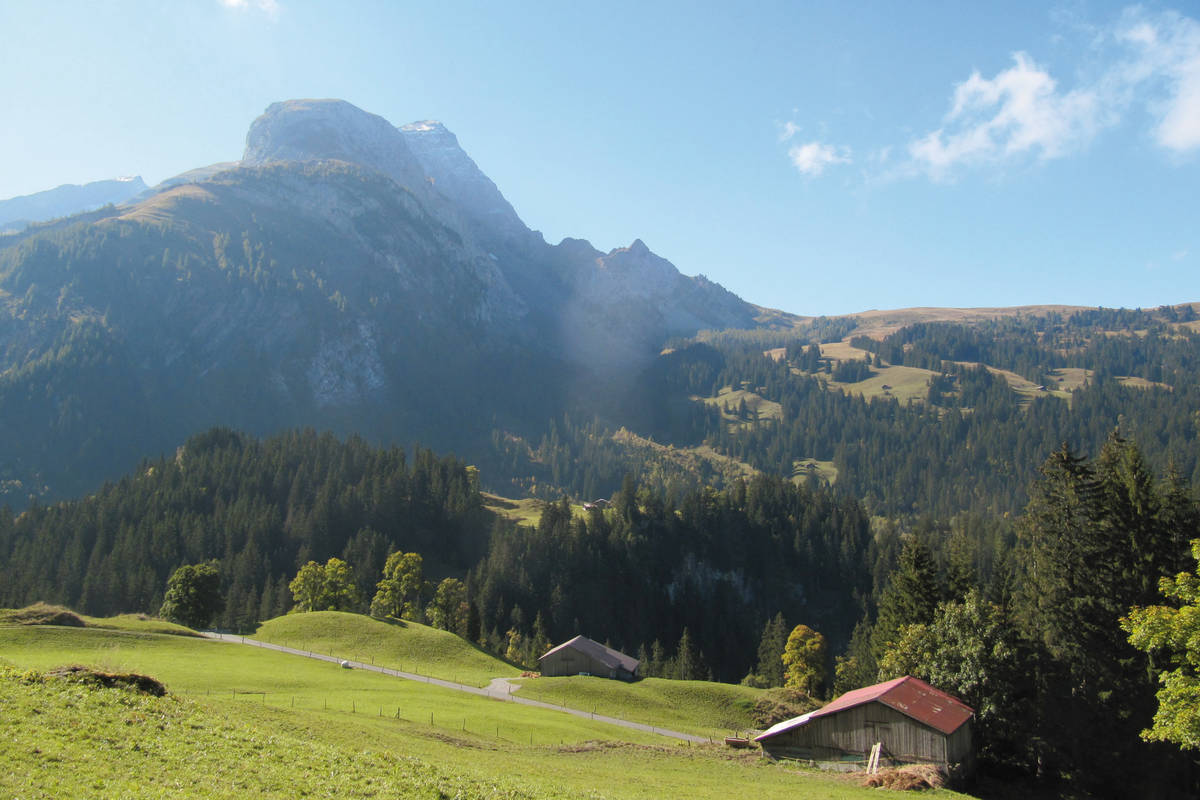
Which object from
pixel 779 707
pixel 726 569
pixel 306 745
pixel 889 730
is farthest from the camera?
pixel 726 569

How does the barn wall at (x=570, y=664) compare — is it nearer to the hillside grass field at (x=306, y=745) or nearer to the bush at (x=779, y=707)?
the bush at (x=779, y=707)

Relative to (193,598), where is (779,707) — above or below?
above

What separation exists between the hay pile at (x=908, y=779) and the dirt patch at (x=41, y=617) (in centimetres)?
7377

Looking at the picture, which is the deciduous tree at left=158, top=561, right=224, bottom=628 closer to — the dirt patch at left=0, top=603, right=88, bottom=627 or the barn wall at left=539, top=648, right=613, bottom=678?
the dirt patch at left=0, top=603, right=88, bottom=627

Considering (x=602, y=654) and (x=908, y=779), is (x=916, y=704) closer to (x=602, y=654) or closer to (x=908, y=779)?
(x=908, y=779)

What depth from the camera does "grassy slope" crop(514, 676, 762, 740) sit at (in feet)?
224

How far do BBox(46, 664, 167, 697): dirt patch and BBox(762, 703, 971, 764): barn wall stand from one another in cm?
3741

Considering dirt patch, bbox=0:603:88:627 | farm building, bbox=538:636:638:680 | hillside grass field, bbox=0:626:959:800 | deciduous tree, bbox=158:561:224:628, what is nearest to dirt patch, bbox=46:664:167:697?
hillside grass field, bbox=0:626:959:800

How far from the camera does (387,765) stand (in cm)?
2653

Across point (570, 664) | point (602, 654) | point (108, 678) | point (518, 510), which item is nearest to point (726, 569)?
point (518, 510)

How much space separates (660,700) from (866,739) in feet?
110

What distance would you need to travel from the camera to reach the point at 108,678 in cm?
3031

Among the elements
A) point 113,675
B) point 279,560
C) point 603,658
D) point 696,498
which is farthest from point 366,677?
point 696,498

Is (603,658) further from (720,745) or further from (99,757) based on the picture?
(99,757)
